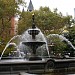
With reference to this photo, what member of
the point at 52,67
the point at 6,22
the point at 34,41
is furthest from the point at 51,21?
the point at 52,67

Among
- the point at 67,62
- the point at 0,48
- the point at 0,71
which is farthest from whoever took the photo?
the point at 0,48

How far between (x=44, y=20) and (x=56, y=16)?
3.04 m

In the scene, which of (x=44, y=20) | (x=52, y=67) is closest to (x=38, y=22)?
(x=44, y=20)

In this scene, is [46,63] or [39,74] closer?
[39,74]

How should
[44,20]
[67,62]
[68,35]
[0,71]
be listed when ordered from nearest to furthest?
[0,71], [67,62], [44,20], [68,35]

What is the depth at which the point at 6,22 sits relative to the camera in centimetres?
3981

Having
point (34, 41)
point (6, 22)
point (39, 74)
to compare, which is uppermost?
point (6, 22)

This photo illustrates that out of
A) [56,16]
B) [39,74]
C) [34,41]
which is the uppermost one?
[56,16]

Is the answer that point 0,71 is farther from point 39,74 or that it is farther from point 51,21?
point 51,21

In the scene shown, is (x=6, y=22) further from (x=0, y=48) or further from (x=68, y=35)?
(x=68, y=35)

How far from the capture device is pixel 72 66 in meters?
19.8

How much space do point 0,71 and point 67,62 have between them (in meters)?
4.31

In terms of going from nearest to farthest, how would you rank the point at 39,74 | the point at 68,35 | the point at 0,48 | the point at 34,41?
the point at 39,74
the point at 34,41
the point at 0,48
the point at 68,35

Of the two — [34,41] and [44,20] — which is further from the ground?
[44,20]
